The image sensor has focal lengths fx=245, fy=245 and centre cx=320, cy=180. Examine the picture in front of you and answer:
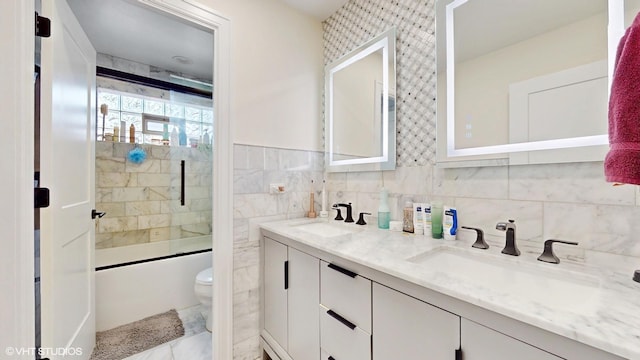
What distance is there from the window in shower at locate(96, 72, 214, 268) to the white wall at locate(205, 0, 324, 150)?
1231 mm

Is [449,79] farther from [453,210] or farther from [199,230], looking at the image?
[199,230]

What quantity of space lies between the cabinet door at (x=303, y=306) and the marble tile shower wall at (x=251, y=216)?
39 cm

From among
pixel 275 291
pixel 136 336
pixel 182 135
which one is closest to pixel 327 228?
pixel 275 291

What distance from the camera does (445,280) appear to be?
0.74 metres

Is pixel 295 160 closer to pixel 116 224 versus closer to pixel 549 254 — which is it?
Answer: pixel 549 254

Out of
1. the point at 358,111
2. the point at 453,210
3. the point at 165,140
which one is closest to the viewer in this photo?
the point at 453,210

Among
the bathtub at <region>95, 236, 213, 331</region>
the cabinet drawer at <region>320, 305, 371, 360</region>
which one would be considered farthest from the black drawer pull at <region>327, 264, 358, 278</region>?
the bathtub at <region>95, 236, 213, 331</region>

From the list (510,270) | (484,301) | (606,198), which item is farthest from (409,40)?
(484,301)

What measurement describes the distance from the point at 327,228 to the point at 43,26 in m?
1.73

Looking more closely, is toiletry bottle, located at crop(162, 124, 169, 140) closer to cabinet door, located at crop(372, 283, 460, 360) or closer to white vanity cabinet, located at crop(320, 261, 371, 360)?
white vanity cabinet, located at crop(320, 261, 371, 360)

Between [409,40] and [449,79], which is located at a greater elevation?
[409,40]

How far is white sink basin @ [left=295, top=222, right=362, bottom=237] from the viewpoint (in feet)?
4.95

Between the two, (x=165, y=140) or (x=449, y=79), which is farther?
(x=165, y=140)

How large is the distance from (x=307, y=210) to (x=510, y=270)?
52.3 inches
